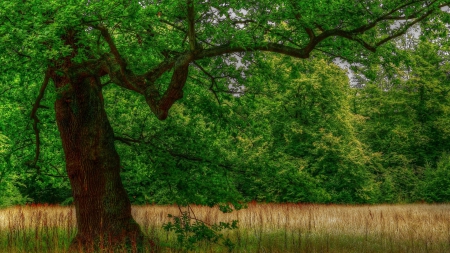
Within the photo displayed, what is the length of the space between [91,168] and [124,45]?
233cm

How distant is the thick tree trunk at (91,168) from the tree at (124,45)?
0.06 feet

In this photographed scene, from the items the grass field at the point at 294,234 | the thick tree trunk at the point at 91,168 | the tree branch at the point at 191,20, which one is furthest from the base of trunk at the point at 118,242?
the tree branch at the point at 191,20

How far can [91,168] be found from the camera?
32.3 feet

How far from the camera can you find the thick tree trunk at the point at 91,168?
975cm

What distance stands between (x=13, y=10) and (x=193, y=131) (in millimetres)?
4474

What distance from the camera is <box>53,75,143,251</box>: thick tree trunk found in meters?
9.75

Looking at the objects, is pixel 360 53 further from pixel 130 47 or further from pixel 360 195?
pixel 360 195

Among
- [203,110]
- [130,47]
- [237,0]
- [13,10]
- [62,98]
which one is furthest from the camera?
[203,110]

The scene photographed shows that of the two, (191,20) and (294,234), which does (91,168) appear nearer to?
(191,20)

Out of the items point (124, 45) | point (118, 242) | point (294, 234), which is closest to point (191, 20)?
point (124, 45)

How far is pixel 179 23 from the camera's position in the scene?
1118 cm

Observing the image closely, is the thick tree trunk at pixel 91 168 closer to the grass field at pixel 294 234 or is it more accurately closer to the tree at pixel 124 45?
the tree at pixel 124 45

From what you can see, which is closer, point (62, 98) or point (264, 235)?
point (62, 98)

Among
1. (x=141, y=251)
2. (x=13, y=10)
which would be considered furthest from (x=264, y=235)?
(x=13, y=10)
